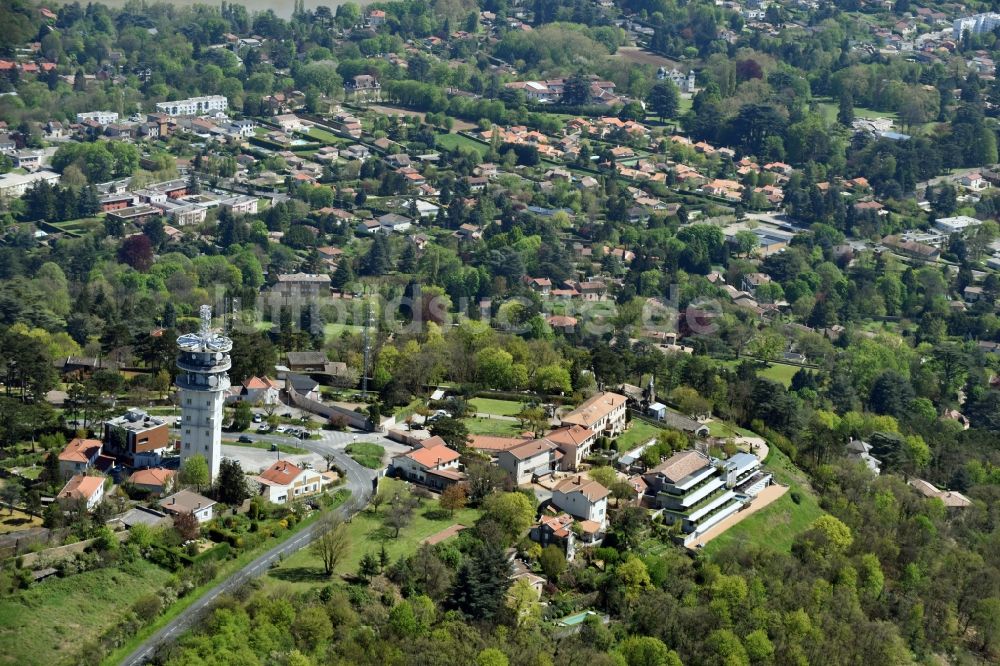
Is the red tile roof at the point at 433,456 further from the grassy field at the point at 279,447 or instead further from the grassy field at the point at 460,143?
the grassy field at the point at 460,143

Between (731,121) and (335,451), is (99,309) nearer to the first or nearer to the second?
(335,451)

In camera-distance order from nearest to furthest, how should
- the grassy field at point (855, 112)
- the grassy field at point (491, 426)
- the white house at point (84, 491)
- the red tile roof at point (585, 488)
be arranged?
the white house at point (84, 491), the red tile roof at point (585, 488), the grassy field at point (491, 426), the grassy field at point (855, 112)

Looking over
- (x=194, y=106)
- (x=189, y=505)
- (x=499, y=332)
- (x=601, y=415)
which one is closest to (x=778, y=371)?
(x=499, y=332)

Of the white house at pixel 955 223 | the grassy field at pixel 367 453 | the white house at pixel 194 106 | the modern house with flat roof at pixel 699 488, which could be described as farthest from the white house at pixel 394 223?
the modern house with flat roof at pixel 699 488

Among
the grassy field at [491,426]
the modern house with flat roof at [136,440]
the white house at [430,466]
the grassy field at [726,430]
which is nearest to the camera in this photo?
the modern house with flat roof at [136,440]

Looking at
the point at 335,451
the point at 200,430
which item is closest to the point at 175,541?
the point at 200,430

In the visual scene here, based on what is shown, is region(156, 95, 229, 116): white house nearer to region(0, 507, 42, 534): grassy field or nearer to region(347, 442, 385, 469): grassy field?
region(347, 442, 385, 469): grassy field

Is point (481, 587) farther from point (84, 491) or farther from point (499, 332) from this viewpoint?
point (499, 332)
